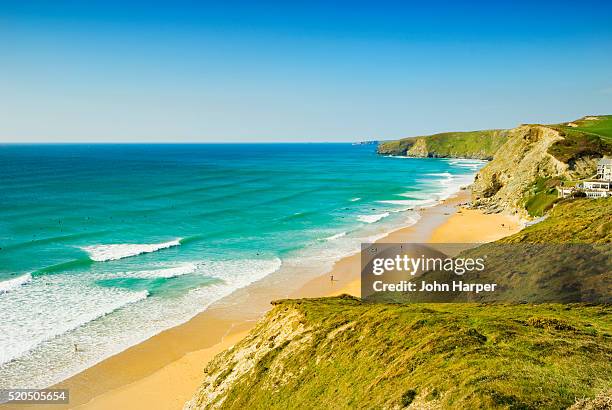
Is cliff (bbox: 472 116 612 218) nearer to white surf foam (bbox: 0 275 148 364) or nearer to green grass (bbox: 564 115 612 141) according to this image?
green grass (bbox: 564 115 612 141)

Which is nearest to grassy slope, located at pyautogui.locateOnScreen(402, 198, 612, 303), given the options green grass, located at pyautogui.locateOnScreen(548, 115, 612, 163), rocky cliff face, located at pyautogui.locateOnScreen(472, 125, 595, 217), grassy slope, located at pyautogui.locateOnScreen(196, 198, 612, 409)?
grassy slope, located at pyautogui.locateOnScreen(196, 198, 612, 409)

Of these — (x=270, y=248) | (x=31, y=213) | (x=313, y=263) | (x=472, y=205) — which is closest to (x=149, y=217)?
(x=31, y=213)

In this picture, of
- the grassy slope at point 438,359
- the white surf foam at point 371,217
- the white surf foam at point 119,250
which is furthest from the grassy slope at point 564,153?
the white surf foam at point 119,250

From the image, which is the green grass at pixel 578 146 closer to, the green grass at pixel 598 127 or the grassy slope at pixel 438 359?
the green grass at pixel 598 127

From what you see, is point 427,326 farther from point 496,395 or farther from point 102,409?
point 102,409

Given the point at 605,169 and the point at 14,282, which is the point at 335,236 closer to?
the point at 605,169

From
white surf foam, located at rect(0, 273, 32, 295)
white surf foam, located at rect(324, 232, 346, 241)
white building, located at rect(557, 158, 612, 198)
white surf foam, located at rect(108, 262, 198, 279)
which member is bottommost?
white surf foam, located at rect(108, 262, 198, 279)

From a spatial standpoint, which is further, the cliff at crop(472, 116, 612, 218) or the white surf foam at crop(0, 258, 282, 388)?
the cliff at crop(472, 116, 612, 218)
